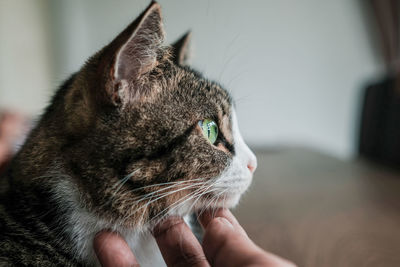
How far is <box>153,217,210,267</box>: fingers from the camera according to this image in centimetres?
53

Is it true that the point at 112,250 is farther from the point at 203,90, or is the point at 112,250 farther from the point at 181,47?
the point at 181,47

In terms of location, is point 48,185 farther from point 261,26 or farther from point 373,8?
point 373,8

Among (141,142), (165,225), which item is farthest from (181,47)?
(165,225)

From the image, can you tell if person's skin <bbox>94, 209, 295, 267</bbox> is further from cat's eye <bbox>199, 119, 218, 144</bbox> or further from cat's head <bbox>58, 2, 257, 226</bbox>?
cat's eye <bbox>199, 119, 218, 144</bbox>

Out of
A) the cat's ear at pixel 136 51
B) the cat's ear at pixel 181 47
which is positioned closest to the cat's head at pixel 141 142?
the cat's ear at pixel 136 51

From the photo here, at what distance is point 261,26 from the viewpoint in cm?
179

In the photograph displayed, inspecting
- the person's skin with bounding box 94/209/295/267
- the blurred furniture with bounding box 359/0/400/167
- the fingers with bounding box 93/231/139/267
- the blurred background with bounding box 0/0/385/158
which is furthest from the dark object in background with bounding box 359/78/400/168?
the fingers with bounding box 93/231/139/267

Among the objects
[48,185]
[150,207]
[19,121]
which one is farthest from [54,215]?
[19,121]

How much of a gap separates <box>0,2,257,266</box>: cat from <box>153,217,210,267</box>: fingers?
0.07ft

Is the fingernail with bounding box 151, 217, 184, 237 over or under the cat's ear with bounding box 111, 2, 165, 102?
under

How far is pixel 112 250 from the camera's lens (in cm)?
53

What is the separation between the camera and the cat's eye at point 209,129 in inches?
23.6

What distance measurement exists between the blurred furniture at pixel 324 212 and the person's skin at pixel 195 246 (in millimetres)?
209

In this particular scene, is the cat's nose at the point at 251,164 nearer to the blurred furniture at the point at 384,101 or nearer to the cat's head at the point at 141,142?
the cat's head at the point at 141,142
